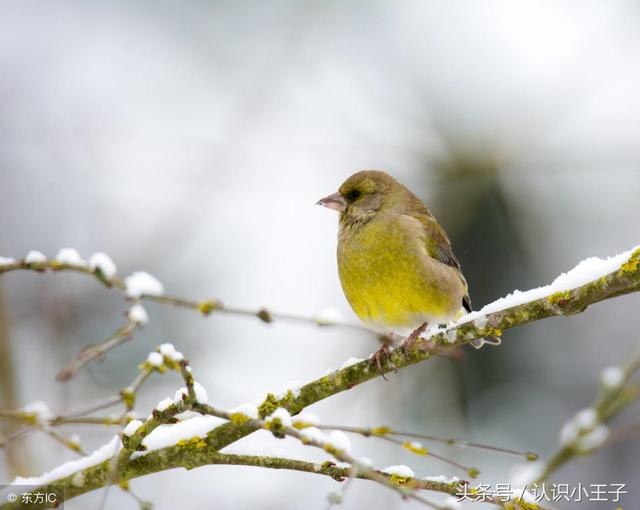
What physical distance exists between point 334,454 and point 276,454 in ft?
2.34

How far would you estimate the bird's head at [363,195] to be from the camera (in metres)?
5.66

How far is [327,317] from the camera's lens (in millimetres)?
2354

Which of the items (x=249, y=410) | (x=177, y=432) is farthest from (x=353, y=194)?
(x=249, y=410)

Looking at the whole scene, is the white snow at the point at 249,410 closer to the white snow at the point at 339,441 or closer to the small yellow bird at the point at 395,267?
the white snow at the point at 339,441

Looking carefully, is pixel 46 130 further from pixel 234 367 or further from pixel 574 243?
pixel 574 243

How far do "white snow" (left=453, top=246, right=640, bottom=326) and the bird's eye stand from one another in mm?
2456

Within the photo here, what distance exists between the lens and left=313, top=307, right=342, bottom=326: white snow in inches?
91.5

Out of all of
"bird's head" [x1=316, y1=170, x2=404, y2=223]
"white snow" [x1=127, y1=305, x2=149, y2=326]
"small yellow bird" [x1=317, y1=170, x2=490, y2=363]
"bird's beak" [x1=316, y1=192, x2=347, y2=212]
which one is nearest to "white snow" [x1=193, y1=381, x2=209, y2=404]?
"white snow" [x1=127, y1=305, x2=149, y2=326]

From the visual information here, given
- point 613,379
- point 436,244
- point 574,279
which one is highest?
point 436,244

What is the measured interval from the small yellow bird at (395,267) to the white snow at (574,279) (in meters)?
1.37

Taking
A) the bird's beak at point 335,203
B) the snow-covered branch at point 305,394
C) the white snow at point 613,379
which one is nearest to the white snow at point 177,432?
the snow-covered branch at point 305,394

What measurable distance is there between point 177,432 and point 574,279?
1664mm

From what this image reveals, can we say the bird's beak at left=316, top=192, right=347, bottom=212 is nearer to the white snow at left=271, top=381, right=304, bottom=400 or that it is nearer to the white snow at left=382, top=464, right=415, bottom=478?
the white snow at left=271, top=381, right=304, bottom=400

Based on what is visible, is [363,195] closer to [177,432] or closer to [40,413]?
[177,432]
